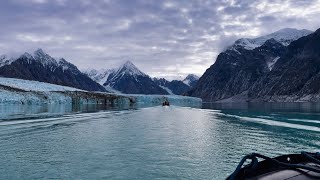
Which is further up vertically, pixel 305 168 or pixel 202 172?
pixel 305 168

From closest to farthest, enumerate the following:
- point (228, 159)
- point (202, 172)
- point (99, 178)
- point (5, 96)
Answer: point (99, 178), point (202, 172), point (228, 159), point (5, 96)

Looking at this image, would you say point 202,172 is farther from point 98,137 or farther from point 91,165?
point 98,137

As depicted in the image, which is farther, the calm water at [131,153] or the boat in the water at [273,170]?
the calm water at [131,153]

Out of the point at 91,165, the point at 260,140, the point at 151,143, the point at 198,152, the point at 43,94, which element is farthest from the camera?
the point at 43,94

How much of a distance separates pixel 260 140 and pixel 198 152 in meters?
10.3

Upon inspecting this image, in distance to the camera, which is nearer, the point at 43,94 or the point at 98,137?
the point at 98,137

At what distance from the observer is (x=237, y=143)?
32.3 m

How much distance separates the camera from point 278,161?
11.3m

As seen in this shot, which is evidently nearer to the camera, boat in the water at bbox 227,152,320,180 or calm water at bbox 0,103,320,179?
boat in the water at bbox 227,152,320,180

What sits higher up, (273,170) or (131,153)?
(273,170)

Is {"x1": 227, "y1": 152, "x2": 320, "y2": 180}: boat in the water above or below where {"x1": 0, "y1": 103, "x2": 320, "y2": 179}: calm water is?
above

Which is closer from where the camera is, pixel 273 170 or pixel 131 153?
pixel 273 170

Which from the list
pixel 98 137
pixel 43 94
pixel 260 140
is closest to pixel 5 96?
pixel 43 94

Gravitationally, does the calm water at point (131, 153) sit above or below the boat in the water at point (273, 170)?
below
